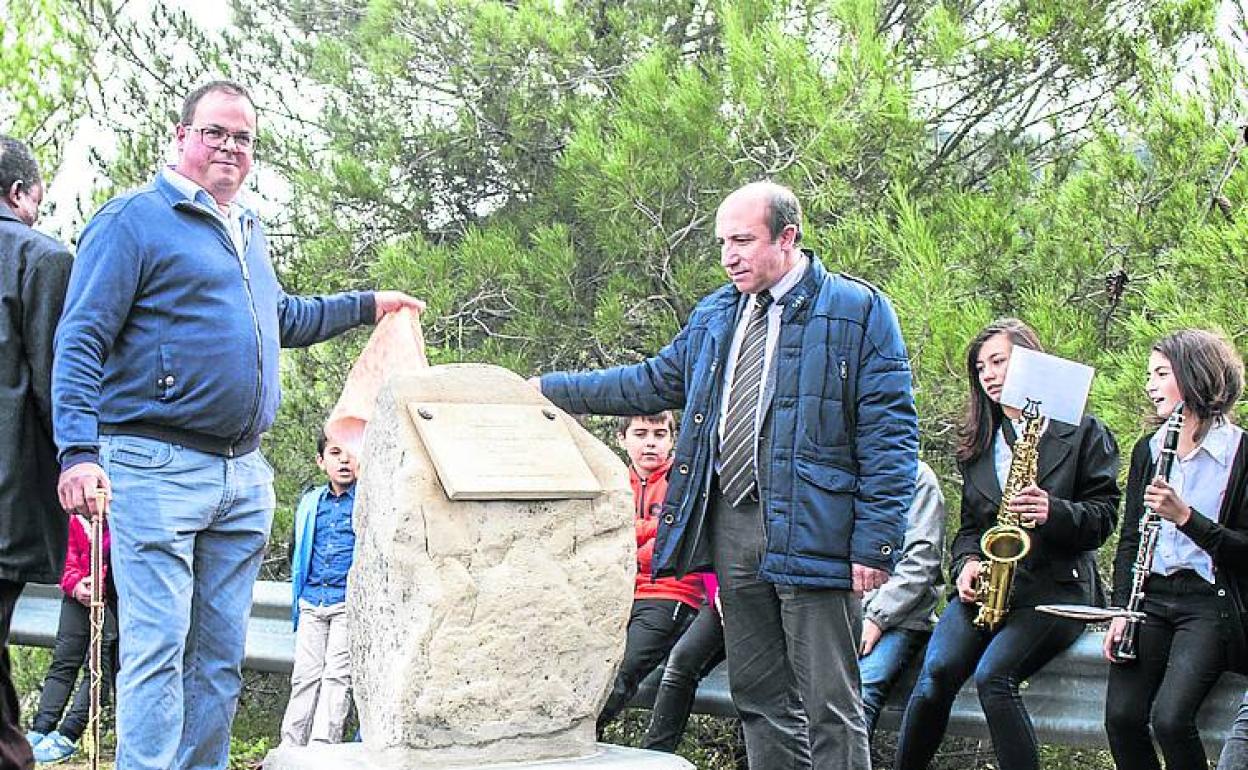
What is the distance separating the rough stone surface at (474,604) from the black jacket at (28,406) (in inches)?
33.6

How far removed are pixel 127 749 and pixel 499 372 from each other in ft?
4.81

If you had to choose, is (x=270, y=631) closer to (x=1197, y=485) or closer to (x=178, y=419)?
(x=178, y=419)

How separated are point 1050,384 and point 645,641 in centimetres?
173

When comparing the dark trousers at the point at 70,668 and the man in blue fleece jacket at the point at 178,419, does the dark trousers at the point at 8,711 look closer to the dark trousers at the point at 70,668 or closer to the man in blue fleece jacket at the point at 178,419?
the man in blue fleece jacket at the point at 178,419

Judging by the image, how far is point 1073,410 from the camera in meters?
5.41

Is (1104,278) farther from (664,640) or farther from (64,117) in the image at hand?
(64,117)

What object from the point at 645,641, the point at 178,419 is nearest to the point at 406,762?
the point at 178,419

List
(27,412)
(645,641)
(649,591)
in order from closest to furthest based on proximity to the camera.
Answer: (27,412), (645,641), (649,591)

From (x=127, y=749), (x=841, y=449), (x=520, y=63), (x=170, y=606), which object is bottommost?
(x=127, y=749)

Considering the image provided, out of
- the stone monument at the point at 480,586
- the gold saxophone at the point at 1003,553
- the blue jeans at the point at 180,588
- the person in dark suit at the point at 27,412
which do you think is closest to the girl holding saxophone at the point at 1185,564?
the gold saxophone at the point at 1003,553

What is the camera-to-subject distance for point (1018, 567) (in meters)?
5.51

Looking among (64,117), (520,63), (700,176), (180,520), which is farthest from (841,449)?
(64,117)

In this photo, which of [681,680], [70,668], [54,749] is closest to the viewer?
[681,680]

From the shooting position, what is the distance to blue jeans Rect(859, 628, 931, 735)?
583cm
